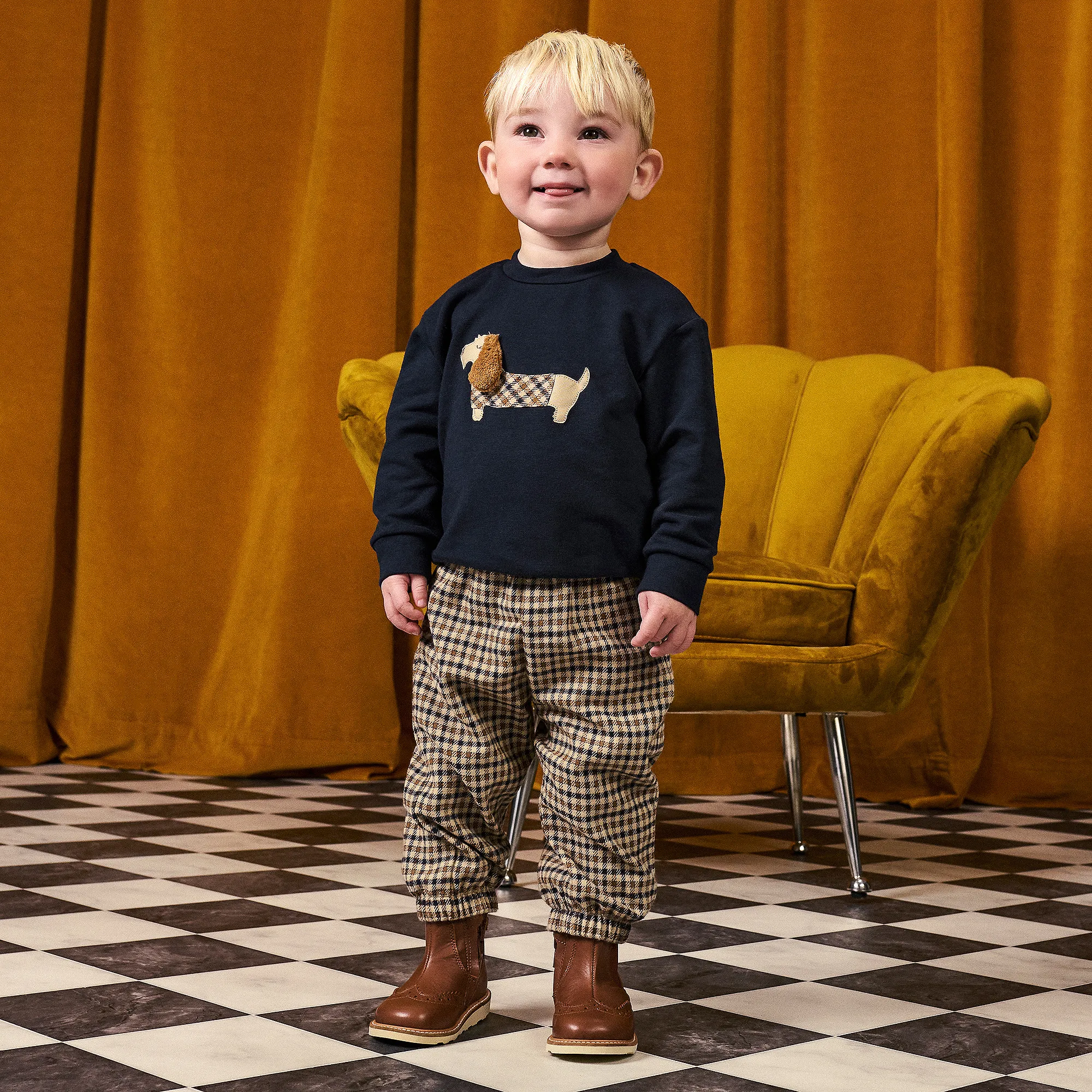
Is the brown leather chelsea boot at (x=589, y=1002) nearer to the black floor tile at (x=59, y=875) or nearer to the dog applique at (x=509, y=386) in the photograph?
the dog applique at (x=509, y=386)

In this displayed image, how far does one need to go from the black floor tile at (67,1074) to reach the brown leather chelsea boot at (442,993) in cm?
21

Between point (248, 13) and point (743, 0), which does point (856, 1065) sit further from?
point (248, 13)

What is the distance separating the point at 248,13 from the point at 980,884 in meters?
2.38

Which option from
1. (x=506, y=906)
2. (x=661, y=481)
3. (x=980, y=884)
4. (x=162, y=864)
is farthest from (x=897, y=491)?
(x=162, y=864)

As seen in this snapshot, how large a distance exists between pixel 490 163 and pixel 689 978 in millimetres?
815

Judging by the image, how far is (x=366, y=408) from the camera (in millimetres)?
2178

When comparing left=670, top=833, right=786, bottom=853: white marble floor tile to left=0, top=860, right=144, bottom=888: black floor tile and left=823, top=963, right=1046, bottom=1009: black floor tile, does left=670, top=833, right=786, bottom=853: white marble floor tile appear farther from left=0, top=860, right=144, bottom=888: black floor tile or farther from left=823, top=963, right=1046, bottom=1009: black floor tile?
left=0, top=860, right=144, bottom=888: black floor tile

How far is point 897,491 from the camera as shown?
2.17 metres

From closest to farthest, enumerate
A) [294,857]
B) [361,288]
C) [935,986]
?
1. [935,986]
2. [294,857]
3. [361,288]

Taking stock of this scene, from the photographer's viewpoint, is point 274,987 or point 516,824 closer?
point 274,987

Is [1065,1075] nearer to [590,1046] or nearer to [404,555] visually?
[590,1046]

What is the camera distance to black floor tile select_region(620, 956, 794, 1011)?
56.9 inches

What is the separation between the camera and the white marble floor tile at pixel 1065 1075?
45.9 inches

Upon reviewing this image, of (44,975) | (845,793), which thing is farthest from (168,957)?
(845,793)
